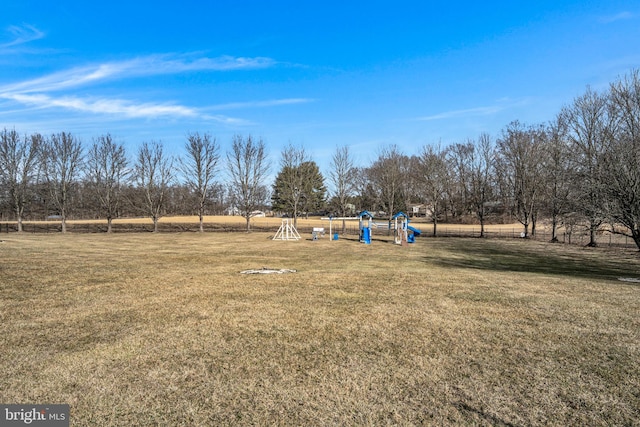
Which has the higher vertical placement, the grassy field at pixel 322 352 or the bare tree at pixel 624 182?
the bare tree at pixel 624 182

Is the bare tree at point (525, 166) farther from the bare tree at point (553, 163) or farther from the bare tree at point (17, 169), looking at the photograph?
the bare tree at point (17, 169)

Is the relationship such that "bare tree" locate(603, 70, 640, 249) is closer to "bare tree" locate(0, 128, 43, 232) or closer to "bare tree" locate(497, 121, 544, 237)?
"bare tree" locate(497, 121, 544, 237)

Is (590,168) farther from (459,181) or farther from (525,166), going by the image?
(459,181)

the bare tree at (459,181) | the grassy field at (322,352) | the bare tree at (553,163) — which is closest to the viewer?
the grassy field at (322,352)

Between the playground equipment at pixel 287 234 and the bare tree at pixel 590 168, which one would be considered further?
the playground equipment at pixel 287 234

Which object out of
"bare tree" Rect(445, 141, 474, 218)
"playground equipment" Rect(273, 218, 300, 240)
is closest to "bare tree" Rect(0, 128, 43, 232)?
"playground equipment" Rect(273, 218, 300, 240)

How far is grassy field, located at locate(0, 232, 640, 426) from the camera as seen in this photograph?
153 inches

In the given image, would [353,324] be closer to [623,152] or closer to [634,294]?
[634,294]

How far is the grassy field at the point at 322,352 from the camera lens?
12.8 ft

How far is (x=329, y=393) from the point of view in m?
4.21

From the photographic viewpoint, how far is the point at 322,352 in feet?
18.0

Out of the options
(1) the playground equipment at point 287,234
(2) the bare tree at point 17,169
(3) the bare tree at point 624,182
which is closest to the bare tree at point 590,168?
(3) the bare tree at point 624,182

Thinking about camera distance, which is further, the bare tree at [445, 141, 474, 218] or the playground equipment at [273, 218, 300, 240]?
the bare tree at [445, 141, 474, 218]

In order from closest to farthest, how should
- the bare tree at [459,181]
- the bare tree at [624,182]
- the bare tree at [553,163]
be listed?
the bare tree at [624,182], the bare tree at [553,163], the bare tree at [459,181]
